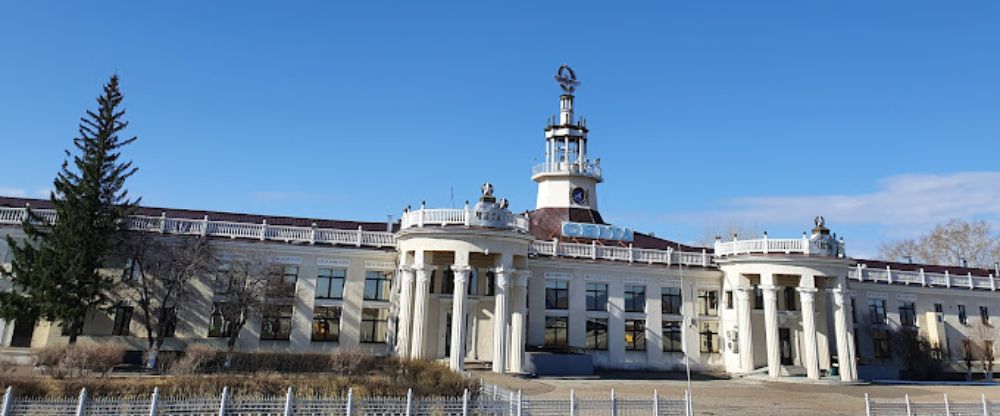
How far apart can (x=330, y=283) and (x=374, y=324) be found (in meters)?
3.50

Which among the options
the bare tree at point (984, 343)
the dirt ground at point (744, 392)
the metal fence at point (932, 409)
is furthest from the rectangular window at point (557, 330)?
the bare tree at point (984, 343)

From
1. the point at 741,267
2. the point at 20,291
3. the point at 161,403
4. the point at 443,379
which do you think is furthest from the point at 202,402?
the point at 741,267

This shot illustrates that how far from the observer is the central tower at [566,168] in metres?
49.9

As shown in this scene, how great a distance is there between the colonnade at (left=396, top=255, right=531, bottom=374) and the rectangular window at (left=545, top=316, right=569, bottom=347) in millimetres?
5559

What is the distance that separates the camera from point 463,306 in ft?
101

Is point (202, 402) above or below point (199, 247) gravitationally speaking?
below

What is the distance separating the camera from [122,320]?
3269cm

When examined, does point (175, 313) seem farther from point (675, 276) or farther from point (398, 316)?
point (675, 276)

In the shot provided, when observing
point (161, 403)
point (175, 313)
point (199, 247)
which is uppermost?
point (199, 247)

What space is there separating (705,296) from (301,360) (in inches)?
1013

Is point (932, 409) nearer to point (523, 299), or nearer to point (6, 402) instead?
point (523, 299)

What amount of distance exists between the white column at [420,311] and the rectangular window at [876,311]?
3264cm

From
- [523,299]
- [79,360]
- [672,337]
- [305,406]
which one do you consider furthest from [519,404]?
[672,337]

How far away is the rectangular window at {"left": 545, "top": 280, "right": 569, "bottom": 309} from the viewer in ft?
124
